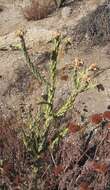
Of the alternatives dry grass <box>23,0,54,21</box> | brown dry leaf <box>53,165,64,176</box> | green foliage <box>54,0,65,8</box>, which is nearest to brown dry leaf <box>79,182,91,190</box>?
brown dry leaf <box>53,165,64,176</box>

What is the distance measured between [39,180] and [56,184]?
169 millimetres

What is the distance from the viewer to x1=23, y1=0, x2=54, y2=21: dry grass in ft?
31.8

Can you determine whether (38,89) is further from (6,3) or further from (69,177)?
(6,3)

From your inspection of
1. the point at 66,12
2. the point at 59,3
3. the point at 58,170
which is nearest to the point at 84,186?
the point at 58,170

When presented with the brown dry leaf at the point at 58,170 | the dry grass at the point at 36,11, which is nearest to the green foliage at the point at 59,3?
the dry grass at the point at 36,11

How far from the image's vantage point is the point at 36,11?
32.0ft

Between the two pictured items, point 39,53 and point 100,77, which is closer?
point 100,77

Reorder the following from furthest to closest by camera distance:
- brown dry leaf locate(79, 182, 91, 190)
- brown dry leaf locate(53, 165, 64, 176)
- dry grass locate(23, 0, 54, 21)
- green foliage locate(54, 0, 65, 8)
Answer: green foliage locate(54, 0, 65, 8)
dry grass locate(23, 0, 54, 21)
brown dry leaf locate(53, 165, 64, 176)
brown dry leaf locate(79, 182, 91, 190)

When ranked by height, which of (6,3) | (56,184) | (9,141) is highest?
(6,3)

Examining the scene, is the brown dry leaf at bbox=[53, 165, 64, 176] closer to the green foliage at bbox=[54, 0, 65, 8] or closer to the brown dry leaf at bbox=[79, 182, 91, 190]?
the brown dry leaf at bbox=[79, 182, 91, 190]

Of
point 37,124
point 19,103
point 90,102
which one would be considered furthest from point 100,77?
point 37,124

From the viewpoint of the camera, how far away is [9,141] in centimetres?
538

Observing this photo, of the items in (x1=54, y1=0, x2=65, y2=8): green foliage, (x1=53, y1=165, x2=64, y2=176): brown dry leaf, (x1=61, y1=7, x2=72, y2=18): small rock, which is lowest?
(x1=53, y1=165, x2=64, y2=176): brown dry leaf

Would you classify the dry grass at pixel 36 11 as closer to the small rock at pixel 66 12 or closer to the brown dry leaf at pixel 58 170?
the small rock at pixel 66 12
